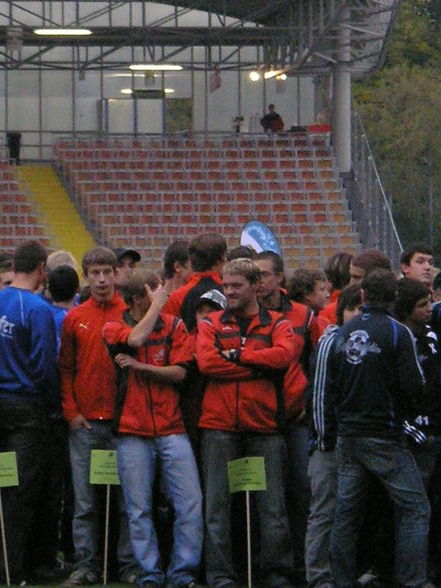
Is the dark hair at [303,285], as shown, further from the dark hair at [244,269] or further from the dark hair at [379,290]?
the dark hair at [379,290]

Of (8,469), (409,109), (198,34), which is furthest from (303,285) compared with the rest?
(409,109)

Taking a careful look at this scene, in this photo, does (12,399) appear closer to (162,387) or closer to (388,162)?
(162,387)

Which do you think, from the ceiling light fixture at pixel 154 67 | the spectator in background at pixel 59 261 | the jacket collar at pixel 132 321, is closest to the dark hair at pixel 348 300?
the jacket collar at pixel 132 321

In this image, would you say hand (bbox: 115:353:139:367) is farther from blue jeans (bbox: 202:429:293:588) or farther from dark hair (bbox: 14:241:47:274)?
dark hair (bbox: 14:241:47:274)

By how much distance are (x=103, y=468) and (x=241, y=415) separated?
94cm

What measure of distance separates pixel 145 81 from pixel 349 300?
28.9 meters

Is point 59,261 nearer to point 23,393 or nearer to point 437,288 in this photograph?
point 23,393

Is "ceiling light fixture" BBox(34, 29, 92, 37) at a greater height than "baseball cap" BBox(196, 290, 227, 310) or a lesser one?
greater

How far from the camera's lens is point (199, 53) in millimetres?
37438

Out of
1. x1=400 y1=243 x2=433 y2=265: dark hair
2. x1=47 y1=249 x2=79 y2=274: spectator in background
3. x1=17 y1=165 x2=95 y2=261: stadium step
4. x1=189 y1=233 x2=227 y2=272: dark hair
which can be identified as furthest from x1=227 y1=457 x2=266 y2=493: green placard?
x1=17 y1=165 x2=95 y2=261: stadium step

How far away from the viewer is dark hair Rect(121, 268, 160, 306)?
9422 millimetres

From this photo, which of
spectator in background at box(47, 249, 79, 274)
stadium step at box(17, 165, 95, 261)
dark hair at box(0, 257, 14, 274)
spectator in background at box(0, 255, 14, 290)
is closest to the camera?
spectator in background at box(47, 249, 79, 274)

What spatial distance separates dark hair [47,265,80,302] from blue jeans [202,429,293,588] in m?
1.39

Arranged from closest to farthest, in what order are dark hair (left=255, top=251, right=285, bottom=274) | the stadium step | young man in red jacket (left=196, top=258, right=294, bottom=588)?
young man in red jacket (left=196, top=258, right=294, bottom=588)
dark hair (left=255, top=251, right=285, bottom=274)
the stadium step
